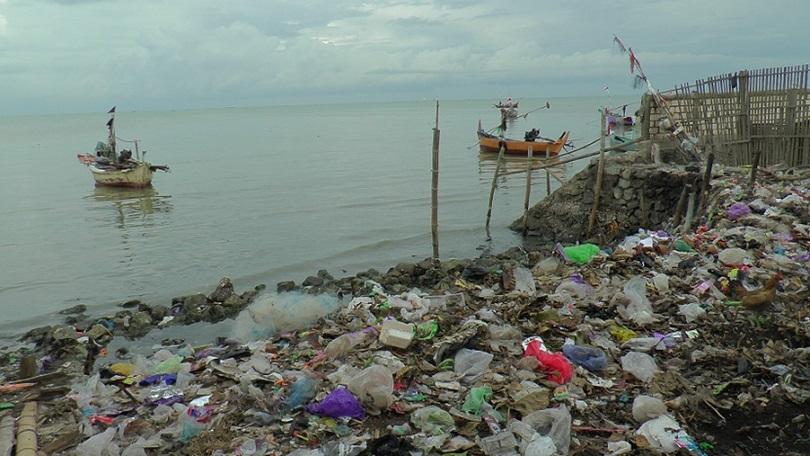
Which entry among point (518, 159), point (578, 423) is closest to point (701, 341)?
point (578, 423)

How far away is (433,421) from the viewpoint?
14.0 ft

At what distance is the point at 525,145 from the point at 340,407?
96.0 feet

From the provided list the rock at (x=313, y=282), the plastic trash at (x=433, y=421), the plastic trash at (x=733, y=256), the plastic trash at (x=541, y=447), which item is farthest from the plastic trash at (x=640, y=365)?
the rock at (x=313, y=282)

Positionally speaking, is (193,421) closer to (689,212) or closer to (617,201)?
(689,212)

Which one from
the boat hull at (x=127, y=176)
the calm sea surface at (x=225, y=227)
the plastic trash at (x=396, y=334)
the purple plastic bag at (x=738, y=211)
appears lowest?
the calm sea surface at (x=225, y=227)

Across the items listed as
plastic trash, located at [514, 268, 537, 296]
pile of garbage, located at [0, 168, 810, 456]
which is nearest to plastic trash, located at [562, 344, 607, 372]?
pile of garbage, located at [0, 168, 810, 456]

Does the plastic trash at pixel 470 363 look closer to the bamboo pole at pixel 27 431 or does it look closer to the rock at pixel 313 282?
the bamboo pole at pixel 27 431

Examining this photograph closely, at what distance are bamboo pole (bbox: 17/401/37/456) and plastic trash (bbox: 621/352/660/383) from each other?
13.8ft

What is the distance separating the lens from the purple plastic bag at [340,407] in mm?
4449

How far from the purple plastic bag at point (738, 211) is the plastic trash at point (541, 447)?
257 inches

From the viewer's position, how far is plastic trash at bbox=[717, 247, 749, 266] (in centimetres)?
744

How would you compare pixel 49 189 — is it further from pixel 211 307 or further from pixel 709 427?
pixel 709 427

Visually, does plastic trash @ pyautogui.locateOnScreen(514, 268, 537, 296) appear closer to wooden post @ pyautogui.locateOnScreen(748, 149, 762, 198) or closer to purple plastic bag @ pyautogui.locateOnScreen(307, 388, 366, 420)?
purple plastic bag @ pyautogui.locateOnScreen(307, 388, 366, 420)

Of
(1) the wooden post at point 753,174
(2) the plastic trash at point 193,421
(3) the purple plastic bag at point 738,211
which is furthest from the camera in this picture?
(1) the wooden post at point 753,174
